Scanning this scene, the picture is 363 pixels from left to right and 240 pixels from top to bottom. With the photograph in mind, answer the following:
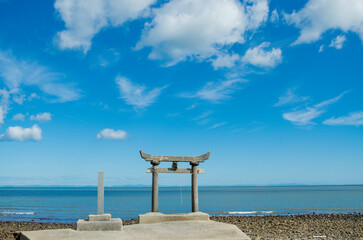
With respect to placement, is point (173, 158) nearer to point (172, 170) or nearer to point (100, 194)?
point (172, 170)

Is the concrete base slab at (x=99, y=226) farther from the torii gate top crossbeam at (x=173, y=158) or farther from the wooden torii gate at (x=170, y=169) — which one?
the torii gate top crossbeam at (x=173, y=158)

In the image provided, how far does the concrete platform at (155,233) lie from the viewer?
9.31 m

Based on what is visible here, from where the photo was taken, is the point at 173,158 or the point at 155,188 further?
the point at 173,158

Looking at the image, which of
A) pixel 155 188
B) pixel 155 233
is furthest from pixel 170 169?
pixel 155 233

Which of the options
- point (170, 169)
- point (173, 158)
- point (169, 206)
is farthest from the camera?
point (169, 206)

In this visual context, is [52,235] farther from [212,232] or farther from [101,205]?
[212,232]

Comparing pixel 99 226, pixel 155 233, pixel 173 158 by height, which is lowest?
pixel 155 233

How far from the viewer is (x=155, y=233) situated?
10.1 meters

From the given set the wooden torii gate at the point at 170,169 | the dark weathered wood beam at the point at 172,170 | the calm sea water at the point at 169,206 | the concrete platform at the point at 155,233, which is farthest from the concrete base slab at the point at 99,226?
the calm sea water at the point at 169,206

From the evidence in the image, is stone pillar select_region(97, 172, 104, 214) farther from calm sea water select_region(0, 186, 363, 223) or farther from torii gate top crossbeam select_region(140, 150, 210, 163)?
calm sea water select_region(0, 186, 363, 223)

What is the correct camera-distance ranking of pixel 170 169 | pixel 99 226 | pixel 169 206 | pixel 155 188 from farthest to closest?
pixel 169 206, pixel 170 169, pixel 155 188, pixel 99 226

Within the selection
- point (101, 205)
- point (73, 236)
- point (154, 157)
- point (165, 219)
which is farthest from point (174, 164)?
point (73, 236)

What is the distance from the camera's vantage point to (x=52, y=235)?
941 cm

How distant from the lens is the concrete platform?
9312mm
